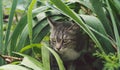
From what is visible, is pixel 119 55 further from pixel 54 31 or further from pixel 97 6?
pixel 54 31

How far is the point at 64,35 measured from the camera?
2.83m

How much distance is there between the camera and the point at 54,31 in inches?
111

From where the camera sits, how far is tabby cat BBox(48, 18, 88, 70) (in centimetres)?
273

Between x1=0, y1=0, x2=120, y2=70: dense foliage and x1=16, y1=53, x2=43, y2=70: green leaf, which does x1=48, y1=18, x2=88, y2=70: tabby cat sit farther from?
x1=16, y1=53, x2=43, y2=70: green leaf

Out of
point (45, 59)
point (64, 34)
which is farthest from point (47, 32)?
point (45, 59)

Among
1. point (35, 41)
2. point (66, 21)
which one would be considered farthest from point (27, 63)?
point (66, 21)

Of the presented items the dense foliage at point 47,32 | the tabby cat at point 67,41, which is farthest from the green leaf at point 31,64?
the tabby cat at point 67,41

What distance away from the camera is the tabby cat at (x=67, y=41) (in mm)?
2732

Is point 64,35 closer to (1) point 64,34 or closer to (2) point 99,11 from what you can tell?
(1) point 64,34

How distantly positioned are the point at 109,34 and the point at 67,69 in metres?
0.45

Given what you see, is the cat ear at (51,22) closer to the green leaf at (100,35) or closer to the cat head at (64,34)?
the cat head at (64,34)

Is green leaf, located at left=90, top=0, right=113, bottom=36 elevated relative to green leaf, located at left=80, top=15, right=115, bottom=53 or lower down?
elevated

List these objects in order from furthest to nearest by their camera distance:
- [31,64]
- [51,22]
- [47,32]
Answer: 1. [47,32]
2. [51,22]
3. [31,64]

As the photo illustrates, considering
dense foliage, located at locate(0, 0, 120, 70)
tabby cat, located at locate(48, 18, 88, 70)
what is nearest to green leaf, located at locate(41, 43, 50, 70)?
dense foliage, located at locate(0, 0, 120, 70)
